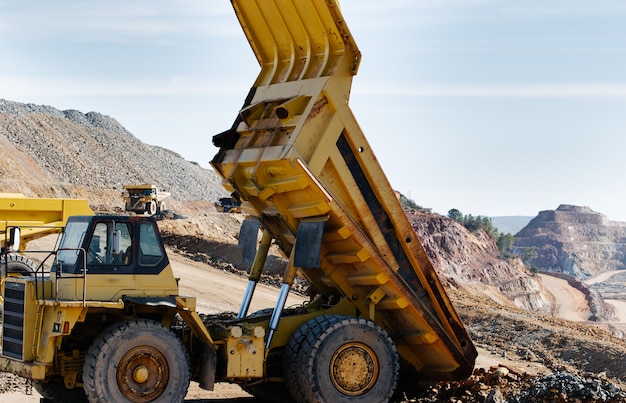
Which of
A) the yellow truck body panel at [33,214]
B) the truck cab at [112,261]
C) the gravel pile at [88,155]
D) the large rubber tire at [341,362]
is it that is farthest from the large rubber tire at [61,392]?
the gravel pile at [88,155]

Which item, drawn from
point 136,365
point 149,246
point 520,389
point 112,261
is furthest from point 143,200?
point 136,365

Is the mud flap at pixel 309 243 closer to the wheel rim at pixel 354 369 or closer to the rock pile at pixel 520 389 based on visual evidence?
the wheel rim at pixel 354 369

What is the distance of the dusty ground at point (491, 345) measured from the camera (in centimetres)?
1173

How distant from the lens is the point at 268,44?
1170 cm

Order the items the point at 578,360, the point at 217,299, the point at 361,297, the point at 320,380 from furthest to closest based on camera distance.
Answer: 1. the point at 217,299
2. the point at 578,360
3. the point at 361,297
4. the point at 320,380

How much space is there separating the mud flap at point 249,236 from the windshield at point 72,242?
2565 millimetres

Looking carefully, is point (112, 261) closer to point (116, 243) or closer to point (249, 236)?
point (116, 243)

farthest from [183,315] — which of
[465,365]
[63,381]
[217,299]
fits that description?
[217,299]

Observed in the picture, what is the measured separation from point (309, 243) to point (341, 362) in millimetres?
1479

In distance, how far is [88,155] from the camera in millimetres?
79812

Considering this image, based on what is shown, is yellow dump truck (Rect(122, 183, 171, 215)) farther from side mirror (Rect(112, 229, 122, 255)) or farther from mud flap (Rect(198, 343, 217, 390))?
side mirror (Rect(112, 229, 122, 255))

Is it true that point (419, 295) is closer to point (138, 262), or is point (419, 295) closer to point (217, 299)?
point (138, 262)

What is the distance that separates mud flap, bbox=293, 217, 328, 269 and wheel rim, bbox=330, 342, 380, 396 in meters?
1.11

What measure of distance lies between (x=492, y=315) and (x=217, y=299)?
22.9 ft
